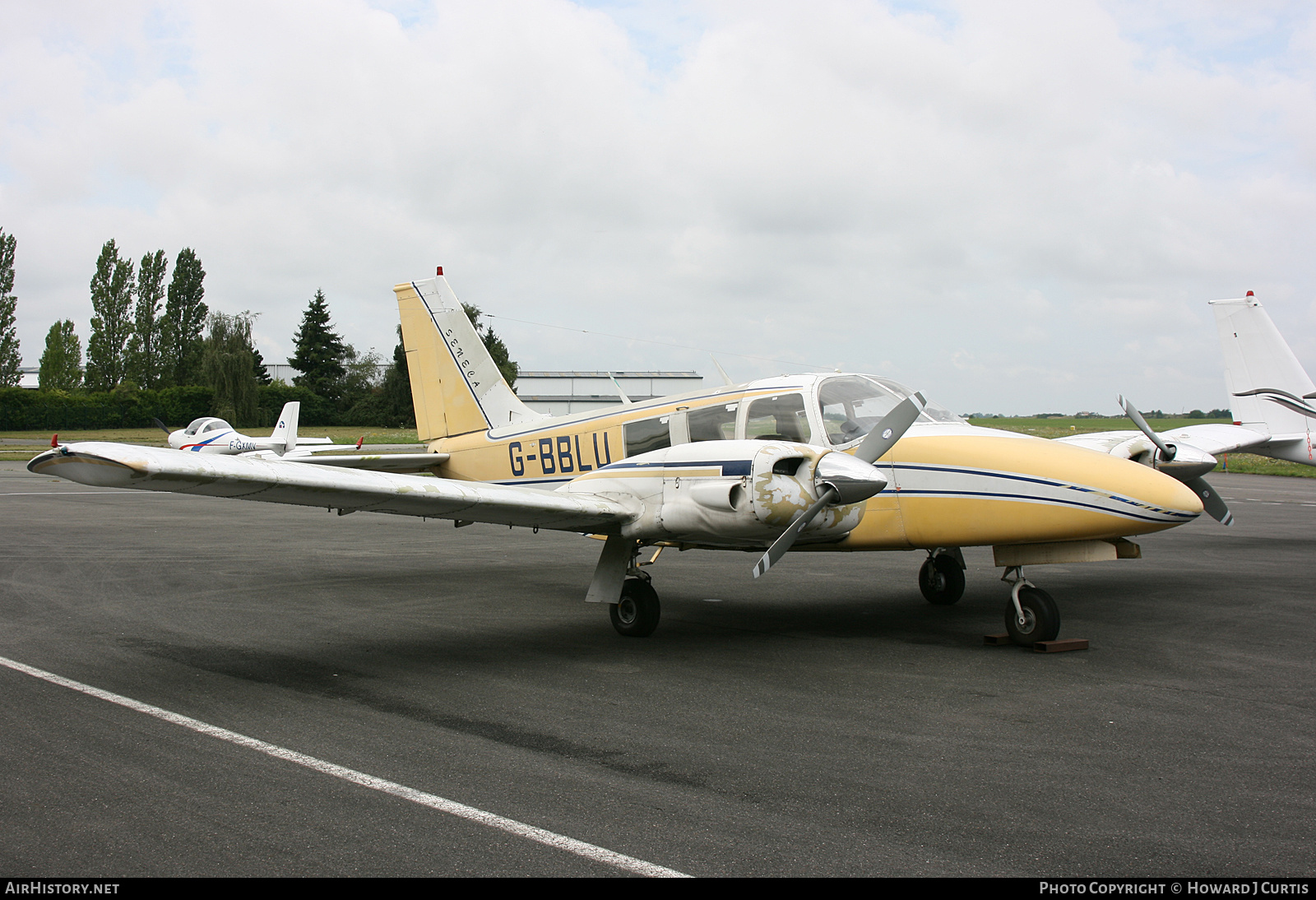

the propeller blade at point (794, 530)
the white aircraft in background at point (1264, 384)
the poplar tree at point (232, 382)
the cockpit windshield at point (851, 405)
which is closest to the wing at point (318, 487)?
the propeller blade at point (794, 530)

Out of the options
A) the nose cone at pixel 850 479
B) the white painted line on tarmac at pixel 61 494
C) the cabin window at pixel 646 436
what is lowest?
the white painted line on tarmac at pixel 61 494

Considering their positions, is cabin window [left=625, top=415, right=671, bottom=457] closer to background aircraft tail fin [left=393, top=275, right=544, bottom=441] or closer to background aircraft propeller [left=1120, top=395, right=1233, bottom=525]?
background aircraft tail fin [left=393, top=275, right=544, bottom=441]

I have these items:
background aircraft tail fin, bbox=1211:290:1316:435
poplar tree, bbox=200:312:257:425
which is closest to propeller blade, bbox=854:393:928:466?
background aircraft tail fin, bbox=1211:290:1316:435

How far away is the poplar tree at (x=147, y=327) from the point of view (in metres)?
77.1

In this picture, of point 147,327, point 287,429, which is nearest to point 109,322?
point 147,327

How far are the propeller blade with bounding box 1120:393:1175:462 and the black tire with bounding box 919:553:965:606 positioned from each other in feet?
8.20

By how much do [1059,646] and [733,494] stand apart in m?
3.25

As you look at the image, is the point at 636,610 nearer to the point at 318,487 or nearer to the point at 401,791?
the point at 318,487

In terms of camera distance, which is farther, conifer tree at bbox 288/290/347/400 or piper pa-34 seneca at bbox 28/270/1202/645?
conifer tree at bbox 288/290/347/400

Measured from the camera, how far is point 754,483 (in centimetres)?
749

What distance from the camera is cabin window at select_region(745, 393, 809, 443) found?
8.74 metres

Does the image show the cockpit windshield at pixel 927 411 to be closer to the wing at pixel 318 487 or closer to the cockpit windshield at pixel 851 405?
the cockpit windshield at pixel 851 405

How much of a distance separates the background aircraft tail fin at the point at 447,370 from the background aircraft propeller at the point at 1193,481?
7.48 metres
